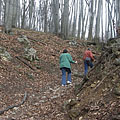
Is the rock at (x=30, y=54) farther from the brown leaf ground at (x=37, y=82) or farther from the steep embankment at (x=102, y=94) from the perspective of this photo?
the steep embankment at (x=102, y=94)

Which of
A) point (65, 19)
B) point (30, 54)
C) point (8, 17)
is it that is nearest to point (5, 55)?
point (30, 54)

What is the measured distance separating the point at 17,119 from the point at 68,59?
3910 mm

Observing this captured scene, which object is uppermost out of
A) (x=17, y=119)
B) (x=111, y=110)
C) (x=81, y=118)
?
(x=111, y=110)

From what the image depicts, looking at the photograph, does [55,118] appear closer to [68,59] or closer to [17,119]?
[17,119]

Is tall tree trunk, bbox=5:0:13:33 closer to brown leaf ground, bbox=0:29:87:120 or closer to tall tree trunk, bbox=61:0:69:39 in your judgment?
brown leaf ground, bbox=0:29:87:120

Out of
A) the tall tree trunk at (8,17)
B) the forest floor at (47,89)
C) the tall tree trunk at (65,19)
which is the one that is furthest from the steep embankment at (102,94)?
the tall tree trunk at (65,19)

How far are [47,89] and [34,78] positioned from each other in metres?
1.40

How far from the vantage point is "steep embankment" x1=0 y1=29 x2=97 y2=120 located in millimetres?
Result: 5023

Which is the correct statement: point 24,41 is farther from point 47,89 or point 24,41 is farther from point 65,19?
point 47,89

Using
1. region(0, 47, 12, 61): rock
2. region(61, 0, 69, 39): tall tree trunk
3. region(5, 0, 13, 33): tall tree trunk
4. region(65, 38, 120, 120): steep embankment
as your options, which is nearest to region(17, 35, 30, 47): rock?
region(5, 0, 13, 33): tall tree trunk

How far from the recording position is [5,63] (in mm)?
8570

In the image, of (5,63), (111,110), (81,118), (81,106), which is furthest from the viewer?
(5,63)

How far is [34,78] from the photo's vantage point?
28.0 feet

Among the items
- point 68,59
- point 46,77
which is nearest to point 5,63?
point 46,77
